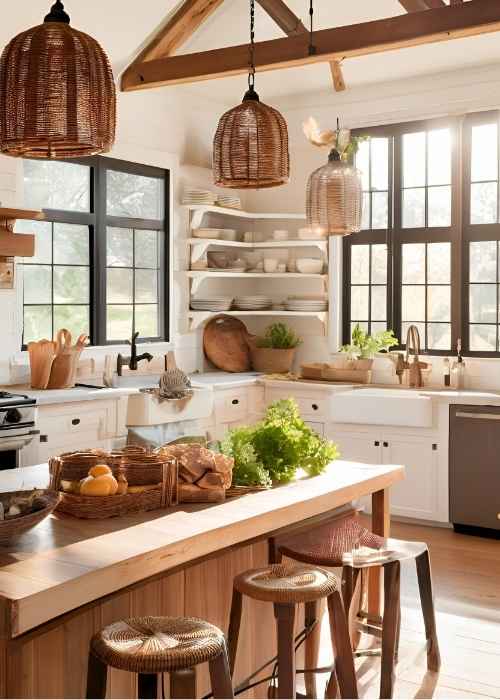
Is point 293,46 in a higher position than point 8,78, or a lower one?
higher

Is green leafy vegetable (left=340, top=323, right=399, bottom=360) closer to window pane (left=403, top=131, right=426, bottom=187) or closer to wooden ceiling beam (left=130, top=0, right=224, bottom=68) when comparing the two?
window pane (left=403, top=131, right=426, bottom=187)

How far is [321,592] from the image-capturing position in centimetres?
277

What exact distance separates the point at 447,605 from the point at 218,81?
183 inches

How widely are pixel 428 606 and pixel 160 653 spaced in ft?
5.82

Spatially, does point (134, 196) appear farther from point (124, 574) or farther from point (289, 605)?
point (124, 574)

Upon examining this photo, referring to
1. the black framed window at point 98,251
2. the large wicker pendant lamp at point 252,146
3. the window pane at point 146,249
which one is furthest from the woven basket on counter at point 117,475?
the window pane at point 146,249

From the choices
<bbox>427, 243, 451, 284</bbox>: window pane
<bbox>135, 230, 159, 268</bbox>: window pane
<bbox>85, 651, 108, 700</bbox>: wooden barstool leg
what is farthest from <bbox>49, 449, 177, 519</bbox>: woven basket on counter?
<bbox>427, 243, 451, 284</bbox>: window pane

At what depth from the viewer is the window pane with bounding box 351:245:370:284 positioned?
7363 millimetres

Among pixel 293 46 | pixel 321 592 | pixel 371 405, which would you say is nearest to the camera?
pixel 321 592

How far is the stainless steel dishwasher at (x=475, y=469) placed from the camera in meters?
6.02

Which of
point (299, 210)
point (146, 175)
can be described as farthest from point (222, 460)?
point (299, 210)

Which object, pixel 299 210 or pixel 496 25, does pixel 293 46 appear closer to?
pixel 496 25

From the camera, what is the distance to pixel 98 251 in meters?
6.50

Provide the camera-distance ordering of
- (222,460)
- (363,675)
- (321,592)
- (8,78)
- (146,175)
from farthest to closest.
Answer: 1. (146,175)
2. (363,675)
3. (222,460)
4. (321,592)
5. (8,78)
